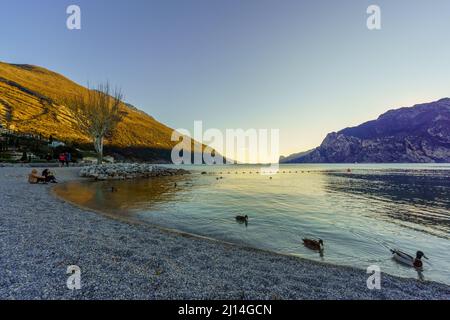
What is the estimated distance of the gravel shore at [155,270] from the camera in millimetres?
5342

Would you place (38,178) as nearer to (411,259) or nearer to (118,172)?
(118,172)

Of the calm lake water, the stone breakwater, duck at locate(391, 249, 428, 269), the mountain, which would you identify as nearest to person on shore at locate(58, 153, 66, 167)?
the stone breakwater

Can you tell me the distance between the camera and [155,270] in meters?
6.56

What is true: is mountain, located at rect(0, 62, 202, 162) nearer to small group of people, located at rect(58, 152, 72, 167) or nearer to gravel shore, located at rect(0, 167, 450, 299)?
small group of people, located at rect(58, 152, 72, 167)

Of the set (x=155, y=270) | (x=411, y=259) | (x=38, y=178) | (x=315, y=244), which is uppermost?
(x=38, y=178)

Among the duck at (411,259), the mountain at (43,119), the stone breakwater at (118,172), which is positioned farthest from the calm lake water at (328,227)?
Result: the mountain at (43,119)

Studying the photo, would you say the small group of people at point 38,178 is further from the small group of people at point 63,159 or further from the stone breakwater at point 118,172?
the small group of people at point 63,159

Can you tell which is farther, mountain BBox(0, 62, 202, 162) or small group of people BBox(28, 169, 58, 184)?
mountain BBox(0, 62, 202, 162)

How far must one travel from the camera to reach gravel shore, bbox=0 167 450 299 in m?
5.34

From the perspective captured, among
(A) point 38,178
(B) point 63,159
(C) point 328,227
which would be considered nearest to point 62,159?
(B) point 63,159
